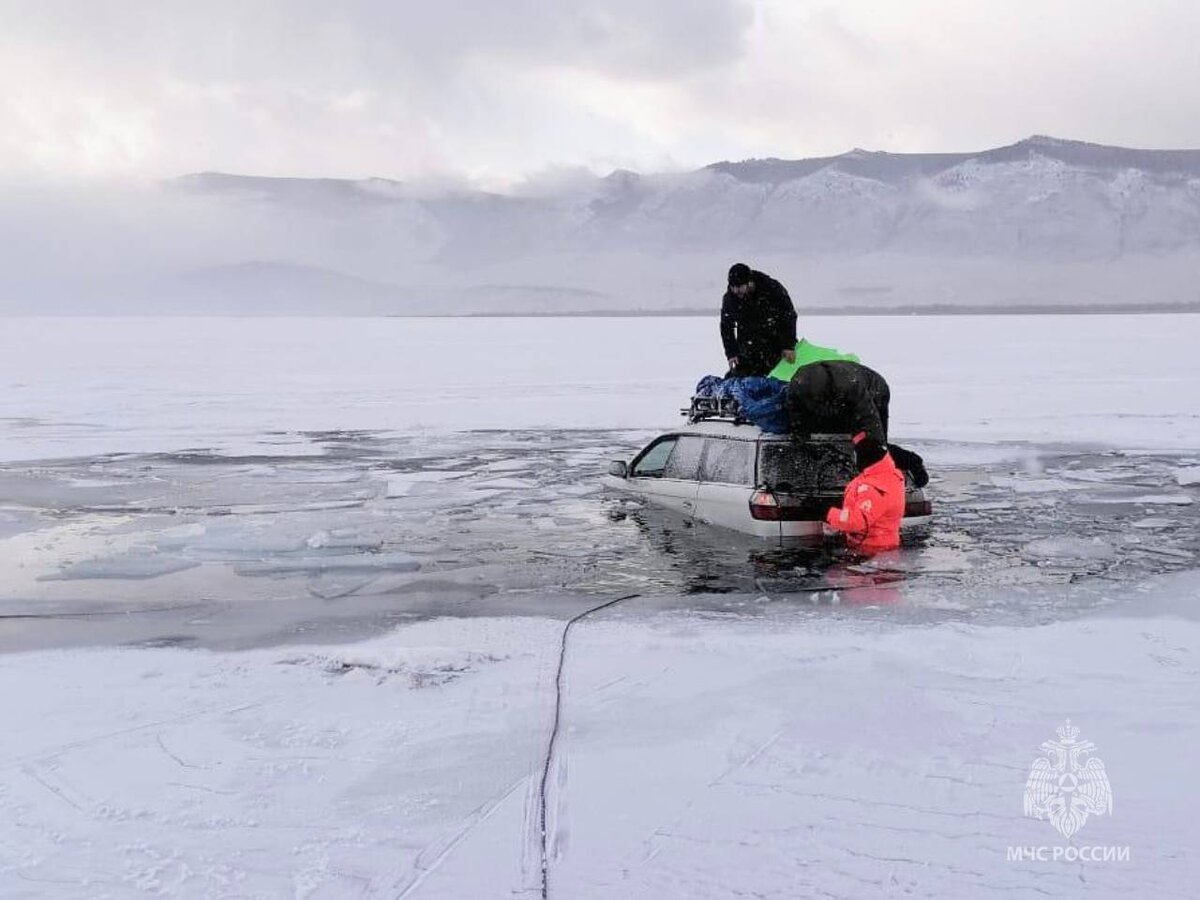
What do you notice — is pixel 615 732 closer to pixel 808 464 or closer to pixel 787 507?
pixel 787 507

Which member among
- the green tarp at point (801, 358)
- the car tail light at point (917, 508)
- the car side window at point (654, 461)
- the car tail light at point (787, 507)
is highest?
the green tarp at point (801, 358)

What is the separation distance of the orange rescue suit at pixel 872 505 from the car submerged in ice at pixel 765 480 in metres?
0.20

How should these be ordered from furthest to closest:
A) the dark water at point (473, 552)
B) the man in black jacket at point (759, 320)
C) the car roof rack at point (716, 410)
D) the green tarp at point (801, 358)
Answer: the man in black jacket at point (759, 320), the green tarp at point (801, 358), the car roof rack at point (716, 410), the dark water at point (473, 552)

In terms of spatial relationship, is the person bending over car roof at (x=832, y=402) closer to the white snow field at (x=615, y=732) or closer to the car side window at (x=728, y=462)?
the car side window at (x=728, y=462)

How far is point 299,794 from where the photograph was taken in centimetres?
467

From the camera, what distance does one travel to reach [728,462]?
9680 millimetres

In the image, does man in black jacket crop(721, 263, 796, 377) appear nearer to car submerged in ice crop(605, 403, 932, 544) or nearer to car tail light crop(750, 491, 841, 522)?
car submerged in ice crop(605, 403, 932, 544)

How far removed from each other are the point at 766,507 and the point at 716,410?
58.5 inches

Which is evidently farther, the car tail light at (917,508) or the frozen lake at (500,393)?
the frozen lake at (500,393)

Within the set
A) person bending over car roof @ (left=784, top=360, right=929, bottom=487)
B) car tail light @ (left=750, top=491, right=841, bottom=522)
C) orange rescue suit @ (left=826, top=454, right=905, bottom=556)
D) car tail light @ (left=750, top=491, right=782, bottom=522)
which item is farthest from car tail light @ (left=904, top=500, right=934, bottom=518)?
car tail light @ (left=750, top=491, right=782, bottom=522)

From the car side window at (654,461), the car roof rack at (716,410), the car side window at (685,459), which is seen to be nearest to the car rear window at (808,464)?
the car roof rack at (716,410)

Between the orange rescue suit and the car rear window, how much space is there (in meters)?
0.20

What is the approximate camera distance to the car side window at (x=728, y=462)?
30.6 feet

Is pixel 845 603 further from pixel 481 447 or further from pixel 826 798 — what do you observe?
pixel 481 447
